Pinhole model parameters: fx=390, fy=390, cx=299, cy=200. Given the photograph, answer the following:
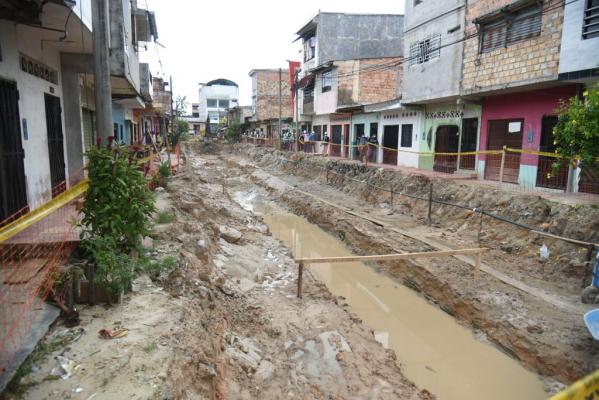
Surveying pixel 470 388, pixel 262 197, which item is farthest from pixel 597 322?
pixel 262 197

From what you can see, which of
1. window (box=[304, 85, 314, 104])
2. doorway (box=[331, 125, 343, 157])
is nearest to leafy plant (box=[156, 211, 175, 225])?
doorway (box=[331, 125, 343, 157])

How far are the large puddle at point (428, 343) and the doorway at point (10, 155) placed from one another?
695 centimetres

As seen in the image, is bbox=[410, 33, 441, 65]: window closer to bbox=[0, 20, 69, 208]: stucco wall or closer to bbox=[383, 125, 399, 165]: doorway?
bbox=[383, 125, 399, 165]: doorway

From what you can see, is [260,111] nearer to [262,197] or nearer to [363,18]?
[363,18]

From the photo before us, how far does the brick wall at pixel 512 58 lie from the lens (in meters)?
11.7

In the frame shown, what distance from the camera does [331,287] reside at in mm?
10328

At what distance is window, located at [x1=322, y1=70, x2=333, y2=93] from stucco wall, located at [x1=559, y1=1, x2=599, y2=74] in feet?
58.4

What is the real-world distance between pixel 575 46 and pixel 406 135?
10.1m

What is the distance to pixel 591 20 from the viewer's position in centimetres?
1051

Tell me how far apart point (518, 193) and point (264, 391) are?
9.60 meters

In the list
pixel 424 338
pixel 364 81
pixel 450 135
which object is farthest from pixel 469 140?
pixel 364 81

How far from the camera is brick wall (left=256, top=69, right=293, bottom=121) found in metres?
48.7

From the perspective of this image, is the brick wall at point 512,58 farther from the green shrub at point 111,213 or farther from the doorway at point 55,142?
the doorway at point 55,142

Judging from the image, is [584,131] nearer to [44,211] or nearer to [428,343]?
[428,343]
